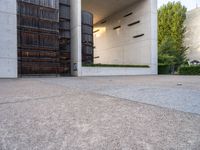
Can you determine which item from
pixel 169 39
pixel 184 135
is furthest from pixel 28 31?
pixel 169 39

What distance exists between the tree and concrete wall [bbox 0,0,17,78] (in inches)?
878

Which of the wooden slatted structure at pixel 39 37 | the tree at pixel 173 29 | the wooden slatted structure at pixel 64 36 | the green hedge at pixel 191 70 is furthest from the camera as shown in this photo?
the tree at pixel 173 29

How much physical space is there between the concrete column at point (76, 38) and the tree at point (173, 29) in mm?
16518

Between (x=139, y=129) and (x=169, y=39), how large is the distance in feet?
99.5

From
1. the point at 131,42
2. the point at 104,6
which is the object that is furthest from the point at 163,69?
the point at 104,6

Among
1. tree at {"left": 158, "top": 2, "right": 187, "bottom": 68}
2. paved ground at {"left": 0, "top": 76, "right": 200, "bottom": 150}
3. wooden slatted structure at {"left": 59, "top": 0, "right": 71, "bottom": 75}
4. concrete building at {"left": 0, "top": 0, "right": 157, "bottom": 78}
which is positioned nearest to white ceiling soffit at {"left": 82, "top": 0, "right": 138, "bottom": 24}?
concrete building at {"left": 0, "top": 0, "right": 157, "bottom": 78}

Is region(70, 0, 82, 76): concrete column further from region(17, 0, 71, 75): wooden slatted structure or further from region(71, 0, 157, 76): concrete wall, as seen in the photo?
region(17, 0, 71, 75): wooden slatted structure

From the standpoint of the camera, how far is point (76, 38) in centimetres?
1784

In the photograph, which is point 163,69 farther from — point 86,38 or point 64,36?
point 64,36

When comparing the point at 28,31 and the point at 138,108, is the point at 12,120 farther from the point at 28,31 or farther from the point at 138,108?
the point at 28,31

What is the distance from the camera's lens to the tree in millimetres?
29731

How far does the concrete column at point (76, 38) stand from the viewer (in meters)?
17.6

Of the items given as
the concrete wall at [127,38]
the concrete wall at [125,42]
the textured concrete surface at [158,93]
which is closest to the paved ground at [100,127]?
the textured concrete surface at [158,93]

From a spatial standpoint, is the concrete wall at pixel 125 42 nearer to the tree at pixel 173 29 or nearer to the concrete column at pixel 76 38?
the concrete column at pixel 76 38
